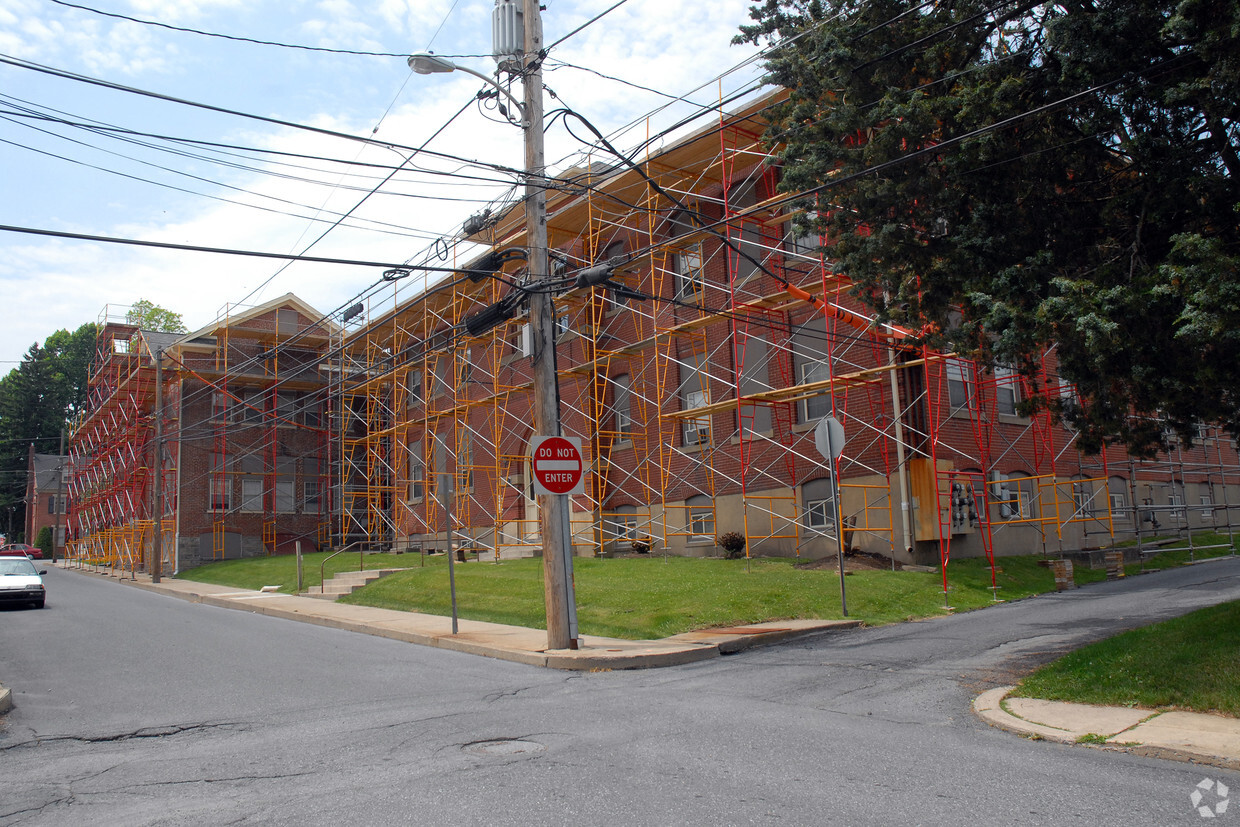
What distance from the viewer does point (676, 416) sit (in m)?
23.4

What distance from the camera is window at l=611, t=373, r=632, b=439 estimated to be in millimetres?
28234

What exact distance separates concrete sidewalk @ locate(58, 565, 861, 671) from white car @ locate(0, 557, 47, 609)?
6832mm

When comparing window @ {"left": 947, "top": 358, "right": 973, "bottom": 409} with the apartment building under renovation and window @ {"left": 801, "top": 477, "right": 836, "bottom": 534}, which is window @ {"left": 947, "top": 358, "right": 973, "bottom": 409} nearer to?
the apartment building under renovation

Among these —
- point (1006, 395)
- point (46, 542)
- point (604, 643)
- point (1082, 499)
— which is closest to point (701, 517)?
point (1006, 395)

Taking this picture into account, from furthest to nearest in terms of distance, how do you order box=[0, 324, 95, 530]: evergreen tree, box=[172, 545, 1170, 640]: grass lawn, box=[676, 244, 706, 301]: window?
box=[0, 324, 95, 530]: evergreen tree → box=[676, 244, 706, 301]: window → box=[172, 545, 1170, 640]: grass lawn

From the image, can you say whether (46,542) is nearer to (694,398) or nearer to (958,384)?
(694,398)

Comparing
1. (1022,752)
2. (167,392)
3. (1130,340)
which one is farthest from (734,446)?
(167,392)

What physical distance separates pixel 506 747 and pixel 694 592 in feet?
29.5

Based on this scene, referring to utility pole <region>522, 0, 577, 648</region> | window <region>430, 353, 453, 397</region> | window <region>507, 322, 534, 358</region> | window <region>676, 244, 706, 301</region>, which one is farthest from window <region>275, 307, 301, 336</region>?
utility pole <region>522, 0, 577, 648</region>

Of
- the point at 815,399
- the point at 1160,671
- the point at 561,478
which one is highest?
the point at 815,399

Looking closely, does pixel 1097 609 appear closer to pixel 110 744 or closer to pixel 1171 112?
pixel 1171 112

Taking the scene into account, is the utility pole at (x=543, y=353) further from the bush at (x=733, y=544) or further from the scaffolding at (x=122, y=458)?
the scaffolding at (x=122, y=458)

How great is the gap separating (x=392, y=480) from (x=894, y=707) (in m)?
36.7

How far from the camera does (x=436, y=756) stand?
677cm
